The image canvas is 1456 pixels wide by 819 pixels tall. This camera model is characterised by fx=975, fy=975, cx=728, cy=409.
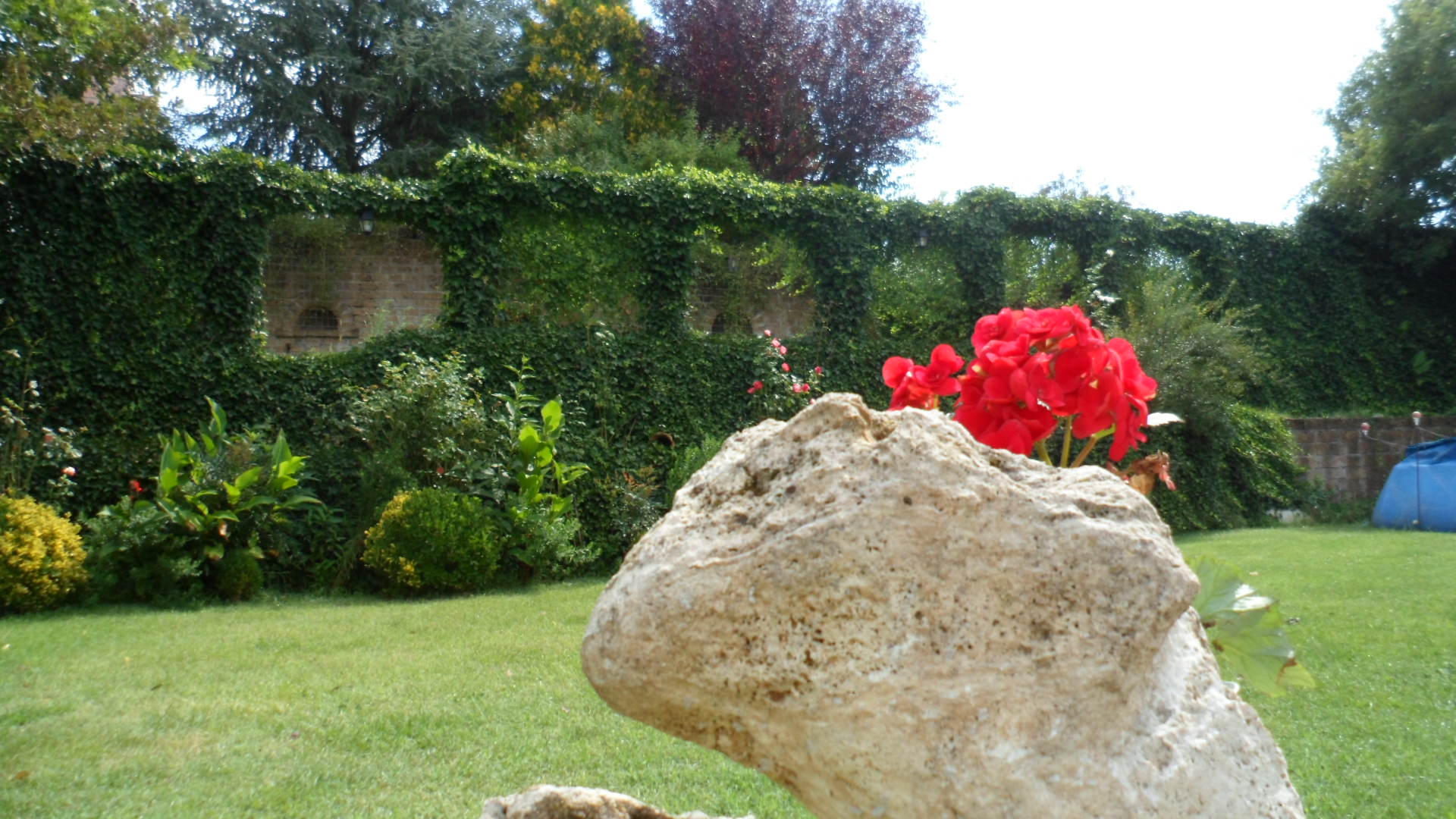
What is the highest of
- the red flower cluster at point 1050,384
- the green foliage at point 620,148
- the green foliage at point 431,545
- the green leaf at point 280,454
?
the green foliage at point 620,148

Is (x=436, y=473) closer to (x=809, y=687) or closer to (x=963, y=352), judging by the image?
(x=963, y=352)

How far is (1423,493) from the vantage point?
1207 centimetres

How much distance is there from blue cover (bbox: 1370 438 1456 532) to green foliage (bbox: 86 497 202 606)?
13.4m

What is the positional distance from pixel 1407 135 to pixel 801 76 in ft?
33.8

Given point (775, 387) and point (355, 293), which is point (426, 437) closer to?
point (775, 387)

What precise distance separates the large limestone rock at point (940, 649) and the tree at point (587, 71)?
60.6 feet

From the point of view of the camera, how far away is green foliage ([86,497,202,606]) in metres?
7.50

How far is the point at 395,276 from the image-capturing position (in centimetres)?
1475

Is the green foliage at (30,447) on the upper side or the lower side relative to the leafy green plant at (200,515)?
upper

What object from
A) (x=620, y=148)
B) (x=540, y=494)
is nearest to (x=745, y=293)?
(x=620, y=148)

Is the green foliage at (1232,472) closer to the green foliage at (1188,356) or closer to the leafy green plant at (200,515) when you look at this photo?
the green foliage at (1188,356)

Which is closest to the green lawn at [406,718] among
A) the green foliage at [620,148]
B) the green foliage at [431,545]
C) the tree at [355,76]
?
the green foliage at [431,545]

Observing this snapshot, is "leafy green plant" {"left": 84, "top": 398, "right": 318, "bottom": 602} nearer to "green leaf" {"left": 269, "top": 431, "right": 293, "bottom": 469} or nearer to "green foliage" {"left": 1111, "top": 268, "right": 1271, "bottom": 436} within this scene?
"green leaf" {"left": 269, "top": 431, "right": 293, "bottom": 469}

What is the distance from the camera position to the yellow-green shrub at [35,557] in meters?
6.96
